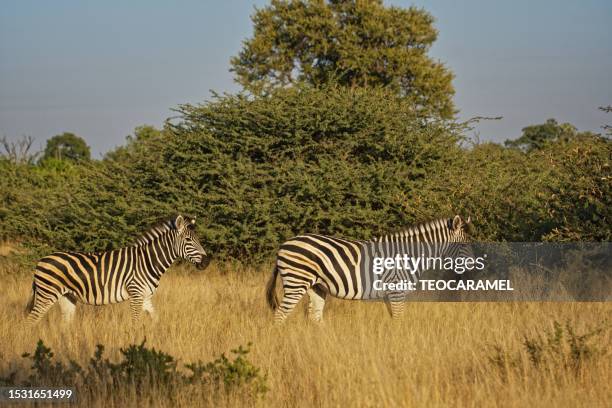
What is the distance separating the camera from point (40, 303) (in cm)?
947

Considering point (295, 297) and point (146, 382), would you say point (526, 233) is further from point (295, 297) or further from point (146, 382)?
point (146, 382)

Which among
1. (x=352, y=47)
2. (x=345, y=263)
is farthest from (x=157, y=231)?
(x=352, y=47)

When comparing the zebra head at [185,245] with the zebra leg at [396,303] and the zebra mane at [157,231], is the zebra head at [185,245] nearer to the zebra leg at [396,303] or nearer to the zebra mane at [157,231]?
the zebra mane at [157,231]

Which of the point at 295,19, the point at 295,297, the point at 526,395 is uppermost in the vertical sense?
the point at 295,19

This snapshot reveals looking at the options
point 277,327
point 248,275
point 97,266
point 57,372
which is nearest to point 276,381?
point 57,372

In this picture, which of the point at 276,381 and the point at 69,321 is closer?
the point at 276,381

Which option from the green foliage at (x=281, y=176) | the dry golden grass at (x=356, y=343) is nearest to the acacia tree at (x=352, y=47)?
the green foliage at (x=281, y=176)

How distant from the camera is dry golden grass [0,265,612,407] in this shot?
19.3 feet

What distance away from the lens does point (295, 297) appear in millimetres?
9352

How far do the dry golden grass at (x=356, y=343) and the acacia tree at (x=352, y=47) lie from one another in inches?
855

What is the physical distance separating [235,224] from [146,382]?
884cm

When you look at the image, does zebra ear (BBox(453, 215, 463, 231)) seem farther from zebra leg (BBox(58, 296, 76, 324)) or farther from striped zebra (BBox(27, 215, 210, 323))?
zebra leg (BBox(58, 296, 76, 324))

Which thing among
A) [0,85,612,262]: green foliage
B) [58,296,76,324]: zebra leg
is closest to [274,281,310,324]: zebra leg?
[58,296,76,324]: zebra leg

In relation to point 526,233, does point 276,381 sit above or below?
below
